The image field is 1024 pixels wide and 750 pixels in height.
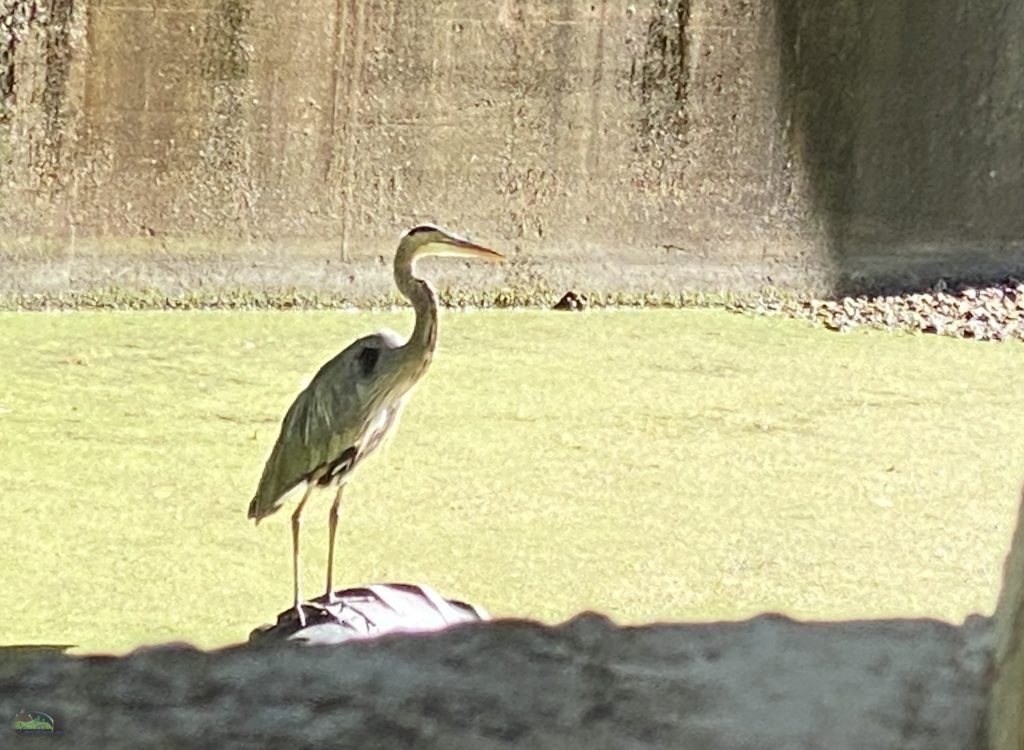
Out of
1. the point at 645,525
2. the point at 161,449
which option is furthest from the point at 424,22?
the point at 645,525

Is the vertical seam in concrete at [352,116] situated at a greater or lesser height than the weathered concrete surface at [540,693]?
greater

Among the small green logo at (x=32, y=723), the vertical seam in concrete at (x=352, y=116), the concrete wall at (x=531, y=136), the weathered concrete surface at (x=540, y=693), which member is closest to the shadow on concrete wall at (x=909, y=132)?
the concrete wall at (x=531, y=136)

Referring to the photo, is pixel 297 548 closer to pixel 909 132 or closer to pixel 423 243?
pixel 423 243

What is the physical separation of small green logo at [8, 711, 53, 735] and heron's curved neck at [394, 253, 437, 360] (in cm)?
98

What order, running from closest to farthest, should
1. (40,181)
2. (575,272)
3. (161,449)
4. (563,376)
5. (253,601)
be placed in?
(253,601)
(161,449)
(563,376)
(40,181)
(575,272)

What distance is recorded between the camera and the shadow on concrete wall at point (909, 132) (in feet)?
18.9

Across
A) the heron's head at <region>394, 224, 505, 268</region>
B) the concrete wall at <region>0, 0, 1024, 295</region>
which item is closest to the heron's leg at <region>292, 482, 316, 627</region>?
the heron's head at <region>394, 224, 505, 268</region>

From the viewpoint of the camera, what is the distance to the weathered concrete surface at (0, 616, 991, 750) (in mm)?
1909

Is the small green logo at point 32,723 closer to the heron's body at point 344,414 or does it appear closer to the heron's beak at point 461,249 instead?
the heron's body at point 344,414

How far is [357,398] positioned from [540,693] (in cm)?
84

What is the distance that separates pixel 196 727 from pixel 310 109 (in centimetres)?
376

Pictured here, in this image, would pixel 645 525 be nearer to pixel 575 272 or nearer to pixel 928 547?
pixel 928 547

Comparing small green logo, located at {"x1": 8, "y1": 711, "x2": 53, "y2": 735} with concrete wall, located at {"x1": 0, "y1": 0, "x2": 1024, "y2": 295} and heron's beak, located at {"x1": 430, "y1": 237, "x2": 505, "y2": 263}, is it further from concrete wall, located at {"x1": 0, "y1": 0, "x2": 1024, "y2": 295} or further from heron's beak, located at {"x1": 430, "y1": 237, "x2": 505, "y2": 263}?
concrete wall, located at {"x1": 0, "y1": 0, "x2": 1024, "y2": 295}

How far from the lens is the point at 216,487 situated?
3869 mm
